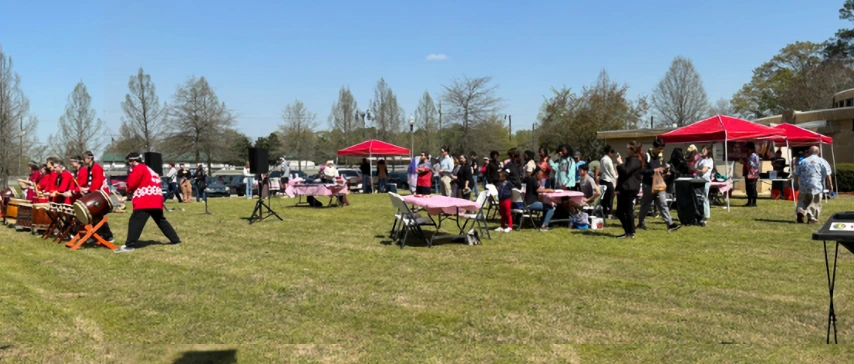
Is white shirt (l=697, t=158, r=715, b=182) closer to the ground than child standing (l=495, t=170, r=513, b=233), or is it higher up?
higher up

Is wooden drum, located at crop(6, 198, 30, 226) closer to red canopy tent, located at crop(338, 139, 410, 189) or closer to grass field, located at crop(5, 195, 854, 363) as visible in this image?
grass field, located at crop(5, 195, 854, 363)

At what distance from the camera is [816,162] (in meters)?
10.1

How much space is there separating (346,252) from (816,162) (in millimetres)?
8119

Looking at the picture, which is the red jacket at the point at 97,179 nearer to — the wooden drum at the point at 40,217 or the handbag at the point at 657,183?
the wooden drum at the point at 40,217

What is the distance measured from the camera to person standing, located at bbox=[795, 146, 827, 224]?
10.2 meters

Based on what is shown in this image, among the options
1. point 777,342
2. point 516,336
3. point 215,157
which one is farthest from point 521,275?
point 215,157

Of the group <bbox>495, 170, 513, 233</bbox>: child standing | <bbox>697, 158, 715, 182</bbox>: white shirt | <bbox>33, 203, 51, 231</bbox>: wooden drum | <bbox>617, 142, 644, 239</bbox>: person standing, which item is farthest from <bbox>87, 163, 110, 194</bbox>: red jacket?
<bbox>697, 158, 715, 182</bbox>: white shirt

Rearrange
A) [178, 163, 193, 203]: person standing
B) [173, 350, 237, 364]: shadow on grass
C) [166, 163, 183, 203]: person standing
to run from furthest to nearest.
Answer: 1. [178, 163, 193, 203]: person standing
2. [166, 163, 183, 203]: person standing
3. [173, 350, 237, 364]: shadow on grass

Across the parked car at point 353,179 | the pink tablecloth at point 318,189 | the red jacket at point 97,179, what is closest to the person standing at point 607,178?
the pink tablecloth at point 318,189

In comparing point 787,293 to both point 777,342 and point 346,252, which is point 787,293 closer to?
point 777,342

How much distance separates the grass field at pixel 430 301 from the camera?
3938 millimetres

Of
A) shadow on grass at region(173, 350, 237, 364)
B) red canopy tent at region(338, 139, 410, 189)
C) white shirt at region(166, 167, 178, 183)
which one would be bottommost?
shadow on grass at region(173, 350, 237, 364)

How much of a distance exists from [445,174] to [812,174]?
7.88 m

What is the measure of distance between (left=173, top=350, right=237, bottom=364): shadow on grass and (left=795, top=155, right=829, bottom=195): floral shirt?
10089mm
